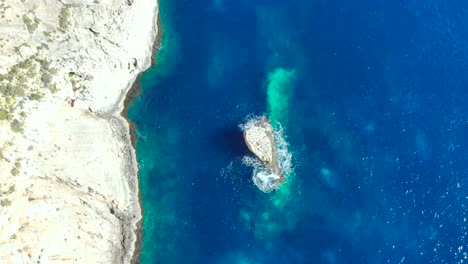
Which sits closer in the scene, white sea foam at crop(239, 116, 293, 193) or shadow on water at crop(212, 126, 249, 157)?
white sea foam at crop(239, 116, 293, 193)

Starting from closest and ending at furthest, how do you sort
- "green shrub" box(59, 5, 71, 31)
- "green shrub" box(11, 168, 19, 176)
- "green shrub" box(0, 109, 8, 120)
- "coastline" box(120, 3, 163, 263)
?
"green shrub" box(11, 168, 19, 176) < "green shrub" box(0, 109, 8, 120) < "green shrub" box(59, 5, 71, 31) < "coastline" box(120, 3, 163, 263)

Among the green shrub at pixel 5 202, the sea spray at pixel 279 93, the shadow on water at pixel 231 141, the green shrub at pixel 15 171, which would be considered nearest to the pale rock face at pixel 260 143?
the shadow on water at pixel 231 141

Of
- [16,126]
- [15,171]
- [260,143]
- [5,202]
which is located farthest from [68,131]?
[260,143]

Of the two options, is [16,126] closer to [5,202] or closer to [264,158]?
[5,202]

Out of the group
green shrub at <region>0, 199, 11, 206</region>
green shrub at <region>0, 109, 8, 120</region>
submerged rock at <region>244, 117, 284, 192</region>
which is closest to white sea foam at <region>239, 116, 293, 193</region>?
submerged rock at <region>244, 117, 284, 192</region>

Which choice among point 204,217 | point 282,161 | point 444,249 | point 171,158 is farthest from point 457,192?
point 171,158

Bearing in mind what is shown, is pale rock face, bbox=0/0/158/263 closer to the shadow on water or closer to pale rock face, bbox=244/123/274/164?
the shadow on water

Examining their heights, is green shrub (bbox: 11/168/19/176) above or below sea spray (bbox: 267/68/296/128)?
below

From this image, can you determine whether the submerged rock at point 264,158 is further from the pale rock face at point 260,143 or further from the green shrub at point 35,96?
the green shrub at point 35,96
